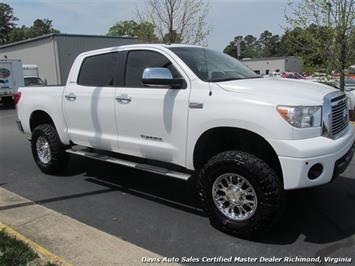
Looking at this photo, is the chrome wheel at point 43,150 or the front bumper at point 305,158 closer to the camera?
the front bumper at point 305,158

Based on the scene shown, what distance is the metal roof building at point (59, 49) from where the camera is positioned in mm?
33531

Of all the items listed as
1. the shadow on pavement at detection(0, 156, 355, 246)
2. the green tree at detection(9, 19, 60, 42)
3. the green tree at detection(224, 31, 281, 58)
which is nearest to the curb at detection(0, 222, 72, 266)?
the shadow on pavement at detection(0, 156, 355, 246)

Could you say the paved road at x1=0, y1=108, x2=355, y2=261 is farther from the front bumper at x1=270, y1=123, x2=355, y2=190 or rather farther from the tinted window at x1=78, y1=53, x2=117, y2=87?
the tinted window at x1=78, y1=53, x2=117, y2=87

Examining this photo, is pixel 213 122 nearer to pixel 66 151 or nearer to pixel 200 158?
pixel 200 158

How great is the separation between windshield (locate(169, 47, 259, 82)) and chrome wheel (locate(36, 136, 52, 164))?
2.91m

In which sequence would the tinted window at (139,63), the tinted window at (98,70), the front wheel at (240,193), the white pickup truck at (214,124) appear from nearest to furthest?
the white pickup truck at (214,124) < the front wheel at (240,193) < the tinted window at (139,63) < the tinted window at (98,70)

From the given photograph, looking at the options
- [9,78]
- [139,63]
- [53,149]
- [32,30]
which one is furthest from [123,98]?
[32,30]

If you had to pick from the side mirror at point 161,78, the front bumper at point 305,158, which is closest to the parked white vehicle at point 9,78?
the side mirror at point 161,78

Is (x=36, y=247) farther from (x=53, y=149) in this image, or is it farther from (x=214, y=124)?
(x=53, y=149)

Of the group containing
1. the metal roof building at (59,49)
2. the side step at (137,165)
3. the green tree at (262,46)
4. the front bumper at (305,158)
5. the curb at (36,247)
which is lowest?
the curb at (36,247)

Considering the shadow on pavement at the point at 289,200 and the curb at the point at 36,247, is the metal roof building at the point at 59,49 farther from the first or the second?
the curb at the point at 36,247

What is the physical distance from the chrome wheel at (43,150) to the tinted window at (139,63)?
7.13 ft

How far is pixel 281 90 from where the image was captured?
391 centimetres

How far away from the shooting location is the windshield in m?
4.56
